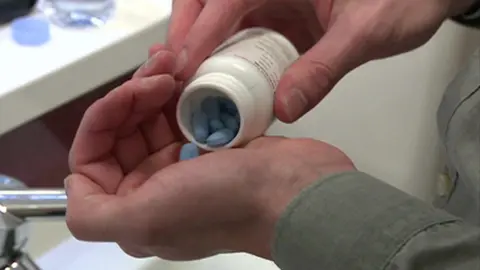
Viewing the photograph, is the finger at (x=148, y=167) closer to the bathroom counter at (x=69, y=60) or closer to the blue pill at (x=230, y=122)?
the blue pill at (x=230, y=122)

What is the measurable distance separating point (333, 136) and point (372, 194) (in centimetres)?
60

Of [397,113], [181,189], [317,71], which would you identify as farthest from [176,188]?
[397,113]

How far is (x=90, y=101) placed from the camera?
27.7 inches

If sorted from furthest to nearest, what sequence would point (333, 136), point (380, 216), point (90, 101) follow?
point (333, 136) → point (90, 101) → point (380, 216)

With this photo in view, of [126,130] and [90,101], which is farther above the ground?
[126,130]

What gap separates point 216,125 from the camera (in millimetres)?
436

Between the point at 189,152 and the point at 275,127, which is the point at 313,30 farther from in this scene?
the point at 275,127

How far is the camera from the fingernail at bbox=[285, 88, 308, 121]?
44 centimetres

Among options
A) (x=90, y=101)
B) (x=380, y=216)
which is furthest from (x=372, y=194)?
(x=90, y=101)

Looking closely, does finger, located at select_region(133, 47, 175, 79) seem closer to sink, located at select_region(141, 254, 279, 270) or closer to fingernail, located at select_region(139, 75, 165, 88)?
fingernail, located at select_region(139, 75, 165, 88)

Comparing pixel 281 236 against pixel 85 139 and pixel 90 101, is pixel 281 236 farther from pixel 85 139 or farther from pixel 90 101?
pixel 90 101

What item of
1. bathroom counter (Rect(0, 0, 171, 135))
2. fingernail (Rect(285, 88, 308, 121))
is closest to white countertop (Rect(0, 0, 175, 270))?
bathroom counter (Rect(0, 0, 171, 135))

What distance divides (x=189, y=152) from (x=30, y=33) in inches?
9.3

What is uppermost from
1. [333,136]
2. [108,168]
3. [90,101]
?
[108,168]
